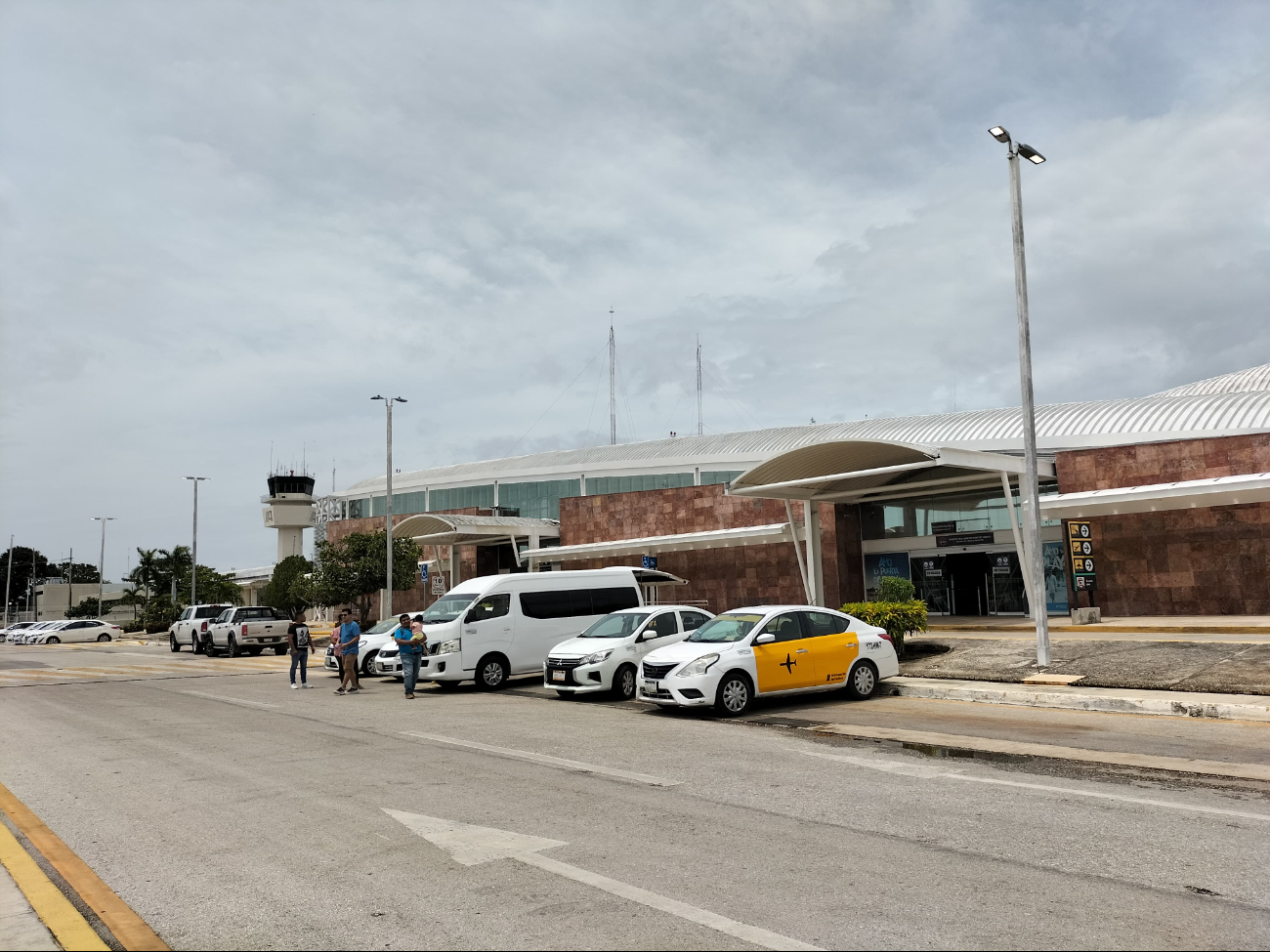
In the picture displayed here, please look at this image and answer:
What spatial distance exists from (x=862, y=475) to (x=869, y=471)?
912 mm

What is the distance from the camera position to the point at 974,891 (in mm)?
5371

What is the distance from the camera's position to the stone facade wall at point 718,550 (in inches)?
1278

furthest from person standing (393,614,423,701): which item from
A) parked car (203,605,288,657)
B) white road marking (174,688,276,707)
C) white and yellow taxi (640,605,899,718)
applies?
parked car (203,605,288,657)

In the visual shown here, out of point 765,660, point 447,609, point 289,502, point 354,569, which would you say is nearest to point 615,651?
point 765,660

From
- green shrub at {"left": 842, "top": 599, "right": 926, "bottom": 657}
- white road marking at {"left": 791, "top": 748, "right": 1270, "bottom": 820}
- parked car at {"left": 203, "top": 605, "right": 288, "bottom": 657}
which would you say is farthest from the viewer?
parked car at {"left": 203, "top": 605, "right": 288, "bottom": 657}

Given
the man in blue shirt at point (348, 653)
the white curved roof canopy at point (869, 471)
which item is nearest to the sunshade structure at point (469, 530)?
the white curved roof canopy at point (869, 471)

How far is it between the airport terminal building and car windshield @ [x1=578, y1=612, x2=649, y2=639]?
931 cm

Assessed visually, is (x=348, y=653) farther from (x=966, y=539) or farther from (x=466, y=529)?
(x=466, y=529)

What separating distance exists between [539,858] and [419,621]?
14.1m

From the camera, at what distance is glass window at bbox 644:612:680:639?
17.5 m

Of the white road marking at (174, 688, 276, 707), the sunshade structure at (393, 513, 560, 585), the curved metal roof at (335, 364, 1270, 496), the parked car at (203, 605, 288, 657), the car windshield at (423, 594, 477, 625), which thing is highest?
the curved metal roof at (335, 364, 1270, 496)

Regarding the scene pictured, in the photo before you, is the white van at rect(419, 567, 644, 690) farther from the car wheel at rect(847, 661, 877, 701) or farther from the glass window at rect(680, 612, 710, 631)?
the car wheel at rect(847, 661, 877, 701)

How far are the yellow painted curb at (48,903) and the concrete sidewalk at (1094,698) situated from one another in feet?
41.5

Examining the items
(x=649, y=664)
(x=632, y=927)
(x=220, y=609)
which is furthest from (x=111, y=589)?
(x=632, y=927)
